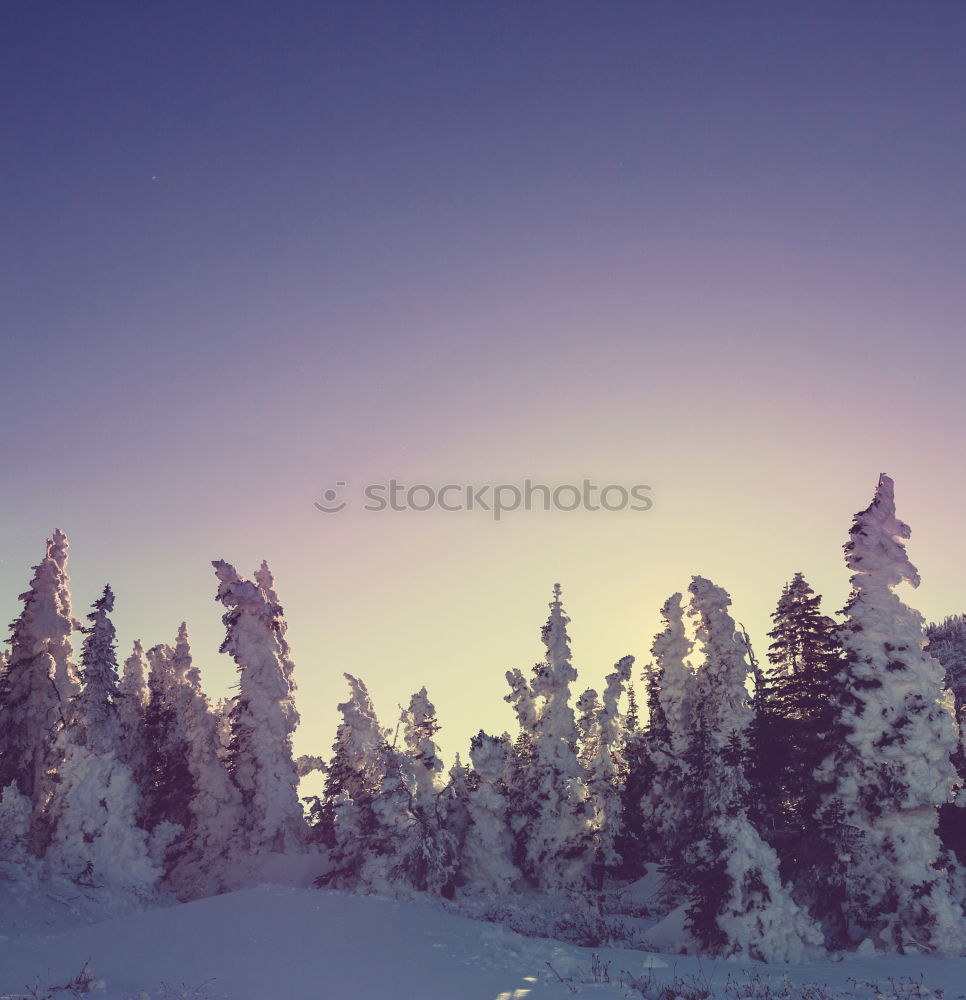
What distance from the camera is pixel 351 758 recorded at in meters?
44.0

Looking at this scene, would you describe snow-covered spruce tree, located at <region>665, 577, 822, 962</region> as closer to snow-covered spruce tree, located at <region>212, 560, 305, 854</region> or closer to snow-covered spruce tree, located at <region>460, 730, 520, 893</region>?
snow-covered spruce tree, located at <region>460, 730, 520, 893</region>

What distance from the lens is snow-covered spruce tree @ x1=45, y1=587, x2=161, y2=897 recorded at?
31828 millimetres

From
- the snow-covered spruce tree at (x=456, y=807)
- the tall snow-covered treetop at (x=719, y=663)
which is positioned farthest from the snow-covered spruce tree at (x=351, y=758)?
the tall snow-covered treetop at (x=719, y=663)

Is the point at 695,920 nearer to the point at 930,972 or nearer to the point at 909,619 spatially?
the point at 930,972

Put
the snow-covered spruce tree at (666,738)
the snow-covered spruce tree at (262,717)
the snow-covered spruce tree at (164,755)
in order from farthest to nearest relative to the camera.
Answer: the snow-covered spruce tree at (164,755) < the snow-covered spruce tree at (666,738) < the snow-covered spruce tree at (262,717)

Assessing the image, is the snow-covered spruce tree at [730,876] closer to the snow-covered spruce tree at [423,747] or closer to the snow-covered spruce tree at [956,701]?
the snow-covered spruce tree at [956,701]

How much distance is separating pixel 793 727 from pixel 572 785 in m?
15.3

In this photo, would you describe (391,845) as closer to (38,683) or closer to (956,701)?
(38,683)

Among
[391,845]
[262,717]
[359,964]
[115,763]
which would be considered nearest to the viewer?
[359,964]

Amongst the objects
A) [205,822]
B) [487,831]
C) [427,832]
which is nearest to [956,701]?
[487,831]

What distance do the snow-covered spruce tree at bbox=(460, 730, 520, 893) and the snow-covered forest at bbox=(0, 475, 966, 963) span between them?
4.2 inches

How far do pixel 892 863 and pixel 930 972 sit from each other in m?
4.70

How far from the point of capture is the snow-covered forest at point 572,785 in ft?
68.6

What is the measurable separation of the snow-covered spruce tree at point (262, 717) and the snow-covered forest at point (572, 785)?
12 cm
